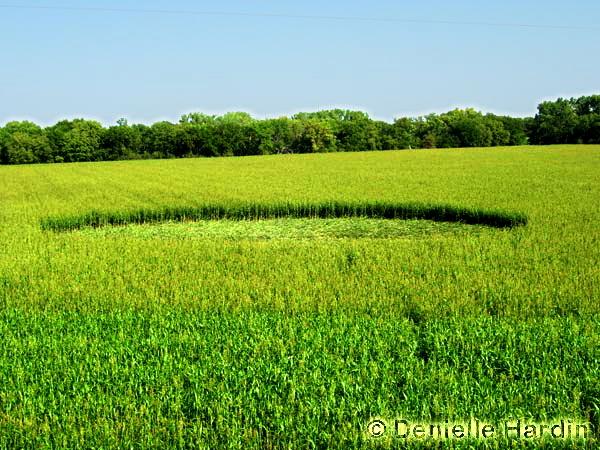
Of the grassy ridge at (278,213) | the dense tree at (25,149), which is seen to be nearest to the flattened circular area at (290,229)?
the grassy ridge at (278,213)

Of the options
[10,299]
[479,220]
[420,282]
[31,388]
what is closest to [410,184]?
[479,220]

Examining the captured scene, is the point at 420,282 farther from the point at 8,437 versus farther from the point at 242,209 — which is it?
the point at 242,209

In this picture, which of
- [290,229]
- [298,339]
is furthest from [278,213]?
[298,339]

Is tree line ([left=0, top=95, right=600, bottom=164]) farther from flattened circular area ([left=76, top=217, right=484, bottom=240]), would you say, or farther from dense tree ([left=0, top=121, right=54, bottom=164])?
flattened circular area ([left=76, top=217, right=484, bottom=240])

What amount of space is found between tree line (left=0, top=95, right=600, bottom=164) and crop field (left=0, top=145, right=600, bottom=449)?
2615 inches

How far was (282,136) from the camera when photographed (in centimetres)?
9600

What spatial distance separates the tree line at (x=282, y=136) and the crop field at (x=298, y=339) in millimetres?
66416

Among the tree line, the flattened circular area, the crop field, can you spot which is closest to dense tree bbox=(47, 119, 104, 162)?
the tree line

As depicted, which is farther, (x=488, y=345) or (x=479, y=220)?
(x=479, y=220)

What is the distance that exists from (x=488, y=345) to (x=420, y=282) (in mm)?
3055

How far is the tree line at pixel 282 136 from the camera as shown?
77500 mm

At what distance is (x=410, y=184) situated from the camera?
28.0 metres

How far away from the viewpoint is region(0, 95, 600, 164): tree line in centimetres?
7750

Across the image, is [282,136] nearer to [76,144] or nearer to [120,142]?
[120,142]
